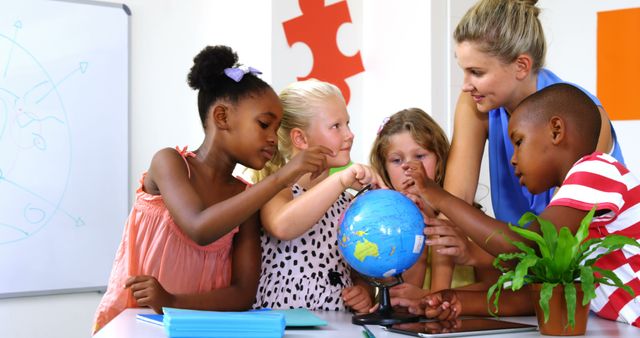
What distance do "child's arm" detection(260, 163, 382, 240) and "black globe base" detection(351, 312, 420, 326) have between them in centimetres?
36

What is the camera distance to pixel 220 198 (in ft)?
7.70

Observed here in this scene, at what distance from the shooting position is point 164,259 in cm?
231

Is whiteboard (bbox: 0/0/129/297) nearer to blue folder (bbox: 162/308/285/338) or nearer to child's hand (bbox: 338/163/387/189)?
child's hand (bbox: 338/163/387/189)

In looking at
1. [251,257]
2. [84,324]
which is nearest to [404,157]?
[251,257]

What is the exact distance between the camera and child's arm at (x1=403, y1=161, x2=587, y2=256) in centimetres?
183

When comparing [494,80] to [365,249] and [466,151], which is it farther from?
[365,249]

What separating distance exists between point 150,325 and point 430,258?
3.58 feet

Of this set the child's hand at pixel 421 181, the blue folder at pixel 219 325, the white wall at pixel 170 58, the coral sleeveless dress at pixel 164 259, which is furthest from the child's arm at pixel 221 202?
the white wall at pixel 170 58

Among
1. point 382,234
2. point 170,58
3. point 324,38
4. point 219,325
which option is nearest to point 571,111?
point 382,234

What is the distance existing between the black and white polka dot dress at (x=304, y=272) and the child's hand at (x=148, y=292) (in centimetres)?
47

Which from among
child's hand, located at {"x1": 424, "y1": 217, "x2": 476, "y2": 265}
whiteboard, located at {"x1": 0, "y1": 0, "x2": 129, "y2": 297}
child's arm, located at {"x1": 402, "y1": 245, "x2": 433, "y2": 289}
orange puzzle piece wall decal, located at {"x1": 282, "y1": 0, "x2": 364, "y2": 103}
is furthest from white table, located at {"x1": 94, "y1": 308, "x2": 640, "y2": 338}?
orange puzzle piece wall decal, located at {"x1": 282, "y1": 0, "x2": 364, "y2": 103}

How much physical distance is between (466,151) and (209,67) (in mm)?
933

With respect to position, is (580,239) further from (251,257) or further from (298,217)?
(251,257)

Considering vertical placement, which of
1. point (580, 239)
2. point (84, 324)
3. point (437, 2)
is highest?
point (437, 2)
